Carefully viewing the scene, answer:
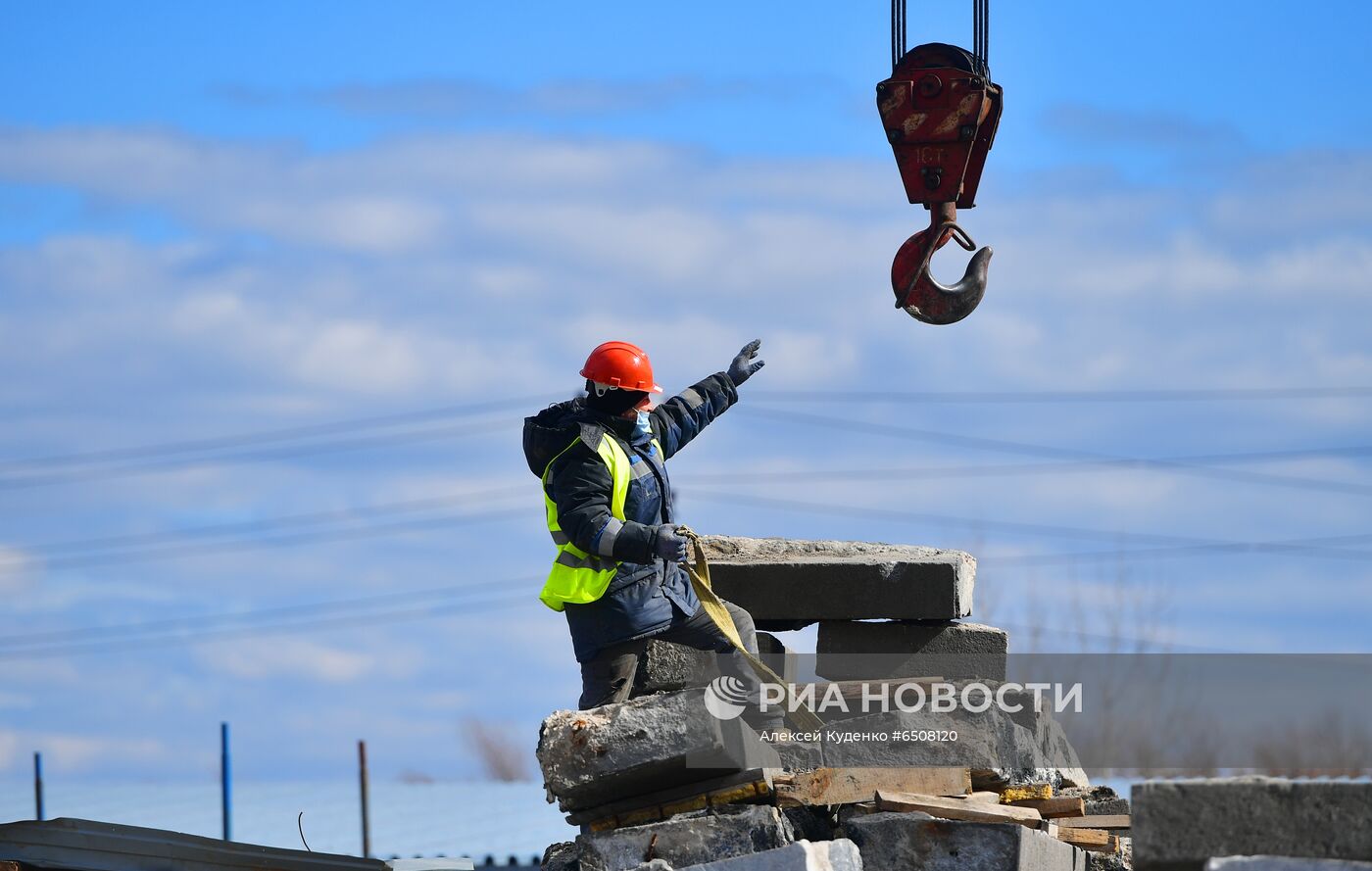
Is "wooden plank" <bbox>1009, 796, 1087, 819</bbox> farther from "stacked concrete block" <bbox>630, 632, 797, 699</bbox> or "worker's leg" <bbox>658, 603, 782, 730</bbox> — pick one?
"stacked concrete block" <bbox>630, 632, 797, 699</bbox>

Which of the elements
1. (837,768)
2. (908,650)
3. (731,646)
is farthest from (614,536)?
(908,650)

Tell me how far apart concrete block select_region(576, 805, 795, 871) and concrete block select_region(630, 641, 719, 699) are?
926mm

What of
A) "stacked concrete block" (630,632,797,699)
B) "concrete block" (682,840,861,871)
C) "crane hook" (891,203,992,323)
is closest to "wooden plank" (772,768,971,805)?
"concrete block" (682,840,861,871)

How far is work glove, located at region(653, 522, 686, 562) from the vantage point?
7613 millimetres

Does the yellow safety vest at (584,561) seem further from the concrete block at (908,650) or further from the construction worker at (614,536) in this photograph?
the concrete block at (908,650)

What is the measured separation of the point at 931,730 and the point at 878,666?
104cm

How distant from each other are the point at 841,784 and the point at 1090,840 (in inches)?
52.1

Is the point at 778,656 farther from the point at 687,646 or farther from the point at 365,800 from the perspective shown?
the point at 365,800

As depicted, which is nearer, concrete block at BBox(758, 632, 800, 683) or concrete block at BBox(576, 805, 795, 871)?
concrete block at BBox(576, 805, 795, 871)

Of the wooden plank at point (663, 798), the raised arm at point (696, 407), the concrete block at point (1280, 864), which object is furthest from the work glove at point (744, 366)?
the concrete block at point (1280, 864)

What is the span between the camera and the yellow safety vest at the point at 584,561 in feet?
25.8

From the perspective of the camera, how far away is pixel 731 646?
8.27 metres

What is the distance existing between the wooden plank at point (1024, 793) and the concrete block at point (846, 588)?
110 centimetres

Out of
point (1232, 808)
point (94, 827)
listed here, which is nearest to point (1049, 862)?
Result: point (1232, 808)
